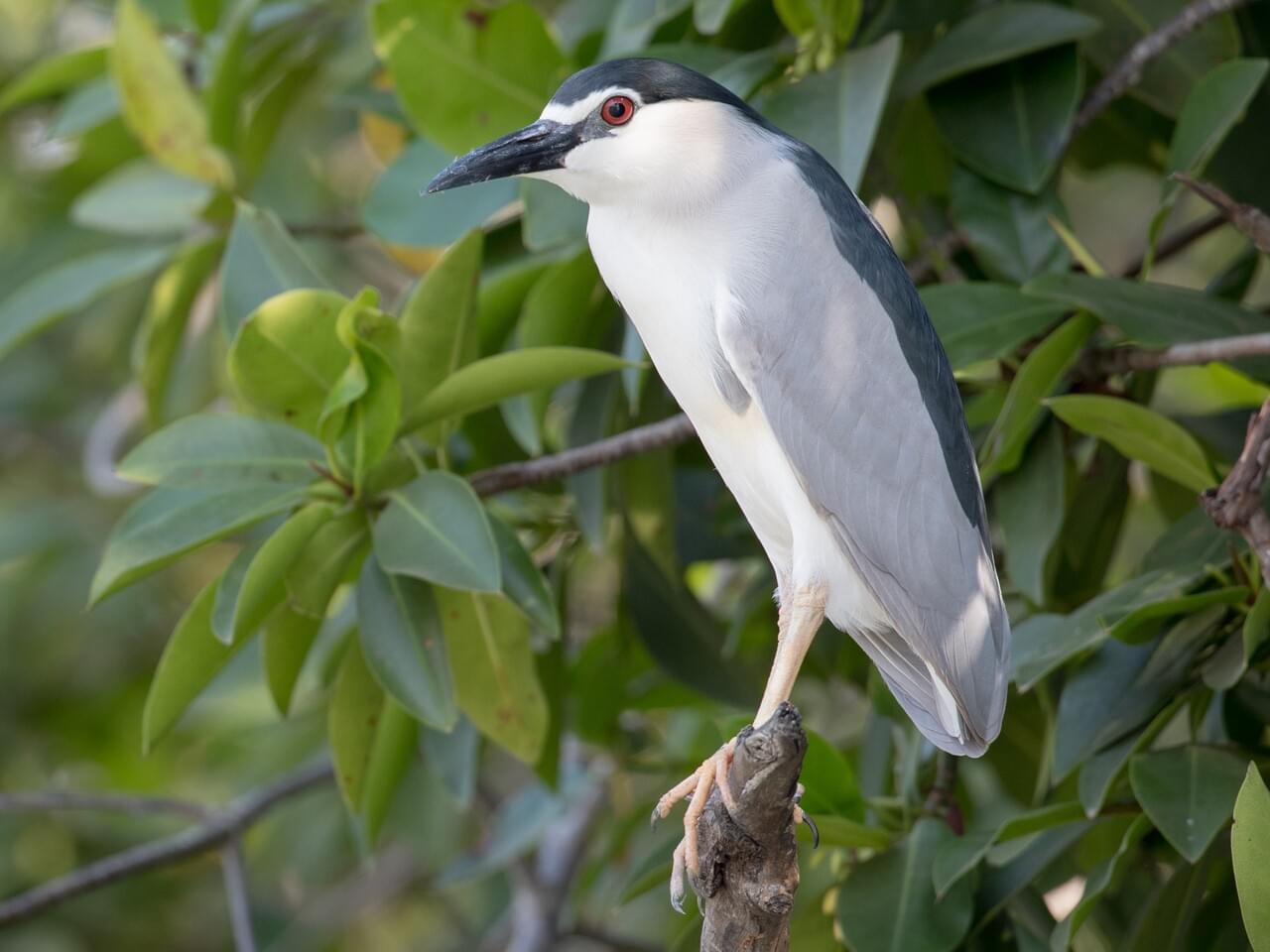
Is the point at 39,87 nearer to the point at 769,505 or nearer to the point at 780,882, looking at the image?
the point at 769,505

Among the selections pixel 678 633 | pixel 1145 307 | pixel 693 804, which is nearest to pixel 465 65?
pixel 678 633

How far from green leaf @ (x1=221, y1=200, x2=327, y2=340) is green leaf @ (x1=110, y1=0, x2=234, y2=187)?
13.8 inches

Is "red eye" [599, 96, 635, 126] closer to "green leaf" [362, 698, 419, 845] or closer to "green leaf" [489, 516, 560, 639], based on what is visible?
"green leaf" [489, 516, 560, 639]

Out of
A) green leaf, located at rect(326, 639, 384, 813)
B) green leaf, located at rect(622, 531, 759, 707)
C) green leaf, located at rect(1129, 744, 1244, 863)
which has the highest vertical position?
green leaf, located at rect(1129, 744, 1244, 863)

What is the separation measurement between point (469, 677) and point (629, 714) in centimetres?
146

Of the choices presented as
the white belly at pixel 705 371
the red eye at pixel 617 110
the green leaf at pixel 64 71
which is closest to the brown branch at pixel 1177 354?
the white belly at pixel 705 371

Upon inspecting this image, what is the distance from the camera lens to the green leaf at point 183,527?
6.74ft

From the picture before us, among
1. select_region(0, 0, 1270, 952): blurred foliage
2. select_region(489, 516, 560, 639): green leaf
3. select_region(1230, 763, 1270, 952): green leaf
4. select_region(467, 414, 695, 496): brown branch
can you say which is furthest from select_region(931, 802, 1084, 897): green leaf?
select_region(467, 414, 695, 496): brown branch

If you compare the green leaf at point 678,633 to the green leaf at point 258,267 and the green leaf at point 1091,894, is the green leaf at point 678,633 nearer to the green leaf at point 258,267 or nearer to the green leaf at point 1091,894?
the green leaf at point 258,267

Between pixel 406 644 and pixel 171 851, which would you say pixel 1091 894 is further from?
pixel 171 851

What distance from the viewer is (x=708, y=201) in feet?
6.52

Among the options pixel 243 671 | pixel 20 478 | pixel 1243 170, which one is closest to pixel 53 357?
pixel 20 478

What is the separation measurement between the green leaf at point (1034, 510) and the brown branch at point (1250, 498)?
364 mm

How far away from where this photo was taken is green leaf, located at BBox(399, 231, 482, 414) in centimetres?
220
